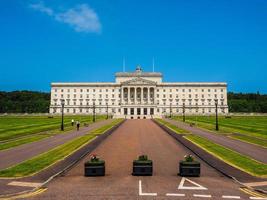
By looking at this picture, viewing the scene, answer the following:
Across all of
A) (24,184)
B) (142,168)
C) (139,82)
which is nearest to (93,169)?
(142,168)

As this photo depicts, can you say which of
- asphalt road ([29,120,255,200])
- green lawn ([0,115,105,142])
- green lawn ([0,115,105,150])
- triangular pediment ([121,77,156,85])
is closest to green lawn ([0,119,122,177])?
asphalt road ([29,120,255,200])

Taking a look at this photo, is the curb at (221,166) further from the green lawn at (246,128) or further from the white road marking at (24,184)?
the white road marking at (24,184)

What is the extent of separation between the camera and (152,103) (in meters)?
192

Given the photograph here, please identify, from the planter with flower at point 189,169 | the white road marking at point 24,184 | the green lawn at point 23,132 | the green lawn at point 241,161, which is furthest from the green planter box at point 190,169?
the green lawn at point 23,132

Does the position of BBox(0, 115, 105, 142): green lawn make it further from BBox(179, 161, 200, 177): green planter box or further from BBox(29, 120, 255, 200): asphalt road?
BBox(179, 161, 200, 177): green planter box

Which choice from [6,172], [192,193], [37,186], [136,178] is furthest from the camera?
[6,172]

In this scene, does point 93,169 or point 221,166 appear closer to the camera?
point 93,169

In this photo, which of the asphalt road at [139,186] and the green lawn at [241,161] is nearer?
the asphalt road at [139,186]

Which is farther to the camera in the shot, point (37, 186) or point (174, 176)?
point (174, 176)

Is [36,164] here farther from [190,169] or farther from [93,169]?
[190,169]

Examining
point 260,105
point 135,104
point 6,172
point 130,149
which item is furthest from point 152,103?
point 6,172

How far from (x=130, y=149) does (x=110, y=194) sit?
17526 millimetres

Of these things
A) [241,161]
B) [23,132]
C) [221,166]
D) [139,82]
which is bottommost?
[221,166]

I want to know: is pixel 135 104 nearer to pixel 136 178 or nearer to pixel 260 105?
pixel 260 105
